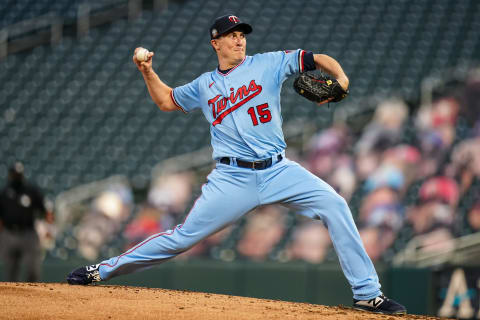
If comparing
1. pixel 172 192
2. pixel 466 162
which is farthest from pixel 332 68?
pixel 172 192

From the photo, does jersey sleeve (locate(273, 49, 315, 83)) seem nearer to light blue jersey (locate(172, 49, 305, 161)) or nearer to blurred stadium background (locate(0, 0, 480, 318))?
light blue jersey (locate(172, 49, 305, 161))

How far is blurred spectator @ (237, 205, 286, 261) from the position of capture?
8523 mm

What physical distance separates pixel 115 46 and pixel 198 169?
12.6 feet

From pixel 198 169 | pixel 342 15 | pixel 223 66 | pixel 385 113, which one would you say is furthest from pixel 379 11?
pixel 223 66

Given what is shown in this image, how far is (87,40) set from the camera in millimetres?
12930

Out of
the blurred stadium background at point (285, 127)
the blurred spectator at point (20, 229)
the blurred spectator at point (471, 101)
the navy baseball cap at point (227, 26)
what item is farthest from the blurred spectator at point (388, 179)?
the navy baseball cap at point (227, 26)

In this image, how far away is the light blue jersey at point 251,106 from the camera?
393 cm

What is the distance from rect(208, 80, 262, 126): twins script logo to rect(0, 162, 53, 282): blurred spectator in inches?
158

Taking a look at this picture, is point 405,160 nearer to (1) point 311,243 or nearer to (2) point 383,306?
(1) point 311,243

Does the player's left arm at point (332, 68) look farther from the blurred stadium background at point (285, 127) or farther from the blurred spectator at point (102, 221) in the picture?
the blurred spectator at point (102, 221)

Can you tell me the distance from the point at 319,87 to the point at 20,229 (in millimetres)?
4761

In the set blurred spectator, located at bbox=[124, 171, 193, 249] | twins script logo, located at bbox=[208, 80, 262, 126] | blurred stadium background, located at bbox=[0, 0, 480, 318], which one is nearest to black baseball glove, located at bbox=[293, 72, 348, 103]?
twins script logo, located at bbox=[208, 80, 262, 126]

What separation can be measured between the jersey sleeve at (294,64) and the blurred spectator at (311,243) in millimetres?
4401

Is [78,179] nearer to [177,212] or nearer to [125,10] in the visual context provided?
[177,212]
